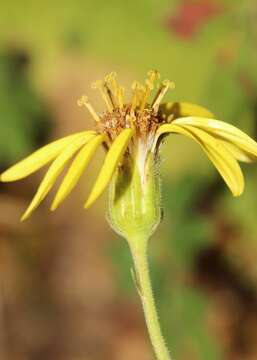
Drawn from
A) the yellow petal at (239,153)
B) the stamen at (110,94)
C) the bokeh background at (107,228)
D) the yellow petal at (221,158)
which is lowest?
the bokeh background at (107,228)

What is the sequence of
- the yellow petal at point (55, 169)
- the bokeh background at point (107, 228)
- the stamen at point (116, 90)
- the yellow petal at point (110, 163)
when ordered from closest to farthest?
the yellow petal at point (110, 163) → the yellow petal at point (55, 169) → the stamen at point (116, 90) → the bokeh background at point (107, 228)

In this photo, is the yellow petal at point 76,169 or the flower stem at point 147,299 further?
the flower stem at point 147,299

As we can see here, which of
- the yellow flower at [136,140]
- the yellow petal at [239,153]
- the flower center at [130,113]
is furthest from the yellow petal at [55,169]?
the yellow petal at [239,153]

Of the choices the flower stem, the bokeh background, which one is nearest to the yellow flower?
the flower stem

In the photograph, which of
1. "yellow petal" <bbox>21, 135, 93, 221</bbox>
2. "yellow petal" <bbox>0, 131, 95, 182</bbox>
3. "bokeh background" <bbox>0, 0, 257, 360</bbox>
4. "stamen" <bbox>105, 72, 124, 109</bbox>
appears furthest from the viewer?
"bokeh background" <bbox>0, 0, 257, 360</bbox>

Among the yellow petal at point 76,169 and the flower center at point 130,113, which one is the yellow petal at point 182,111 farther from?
the yellow petal at point 76,169

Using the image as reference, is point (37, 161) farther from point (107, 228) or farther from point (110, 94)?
point (107, 228)

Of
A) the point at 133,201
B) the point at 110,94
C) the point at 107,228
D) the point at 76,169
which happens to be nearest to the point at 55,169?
the point at 76,169

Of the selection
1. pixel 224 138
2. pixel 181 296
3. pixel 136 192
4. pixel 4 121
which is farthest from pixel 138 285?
pixel 4 121

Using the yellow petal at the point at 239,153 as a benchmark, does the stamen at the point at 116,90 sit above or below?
above

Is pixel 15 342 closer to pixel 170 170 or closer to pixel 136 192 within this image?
pixel 170 170

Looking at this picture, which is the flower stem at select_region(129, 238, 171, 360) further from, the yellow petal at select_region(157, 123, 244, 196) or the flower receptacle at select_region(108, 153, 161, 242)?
the yellow petal at select_region(157, 123, 244, 196)
